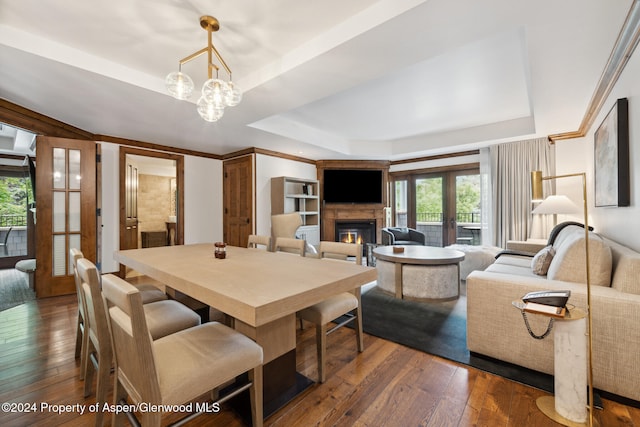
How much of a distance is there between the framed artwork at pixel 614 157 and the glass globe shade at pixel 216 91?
306 cm

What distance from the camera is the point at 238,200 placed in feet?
17.2

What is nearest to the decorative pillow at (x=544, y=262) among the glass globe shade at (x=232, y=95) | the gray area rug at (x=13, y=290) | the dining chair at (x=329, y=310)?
the dining chair at (x=329, y=310)

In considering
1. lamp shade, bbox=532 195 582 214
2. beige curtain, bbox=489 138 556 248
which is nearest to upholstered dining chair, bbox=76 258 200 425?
lamp shade, bbox=532 195 582 214

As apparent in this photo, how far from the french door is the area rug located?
284 centimetres

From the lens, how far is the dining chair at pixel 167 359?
922mm

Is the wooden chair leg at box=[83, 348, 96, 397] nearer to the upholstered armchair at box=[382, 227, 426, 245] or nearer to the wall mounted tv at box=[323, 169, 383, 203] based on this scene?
the upholstered armchair at box=[382, 227, 426, 245]

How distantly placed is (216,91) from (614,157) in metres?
3.31

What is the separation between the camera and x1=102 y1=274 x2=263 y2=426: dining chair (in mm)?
922

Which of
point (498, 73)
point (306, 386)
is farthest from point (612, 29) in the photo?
point (306, 386)

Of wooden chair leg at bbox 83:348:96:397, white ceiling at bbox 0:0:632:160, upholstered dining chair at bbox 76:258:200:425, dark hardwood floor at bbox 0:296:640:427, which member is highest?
white ceiling at bbox 0:0:632:160

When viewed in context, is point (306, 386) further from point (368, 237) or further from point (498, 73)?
point (368, 237)

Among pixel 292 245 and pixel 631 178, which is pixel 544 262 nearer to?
pixel 631 178

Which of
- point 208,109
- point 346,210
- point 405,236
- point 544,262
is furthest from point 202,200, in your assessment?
point 544,262

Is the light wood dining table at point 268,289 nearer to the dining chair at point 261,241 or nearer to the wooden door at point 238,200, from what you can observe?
the dining chair at point 261,241
